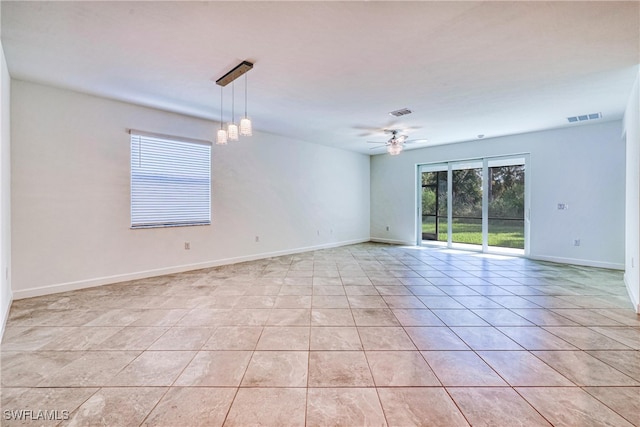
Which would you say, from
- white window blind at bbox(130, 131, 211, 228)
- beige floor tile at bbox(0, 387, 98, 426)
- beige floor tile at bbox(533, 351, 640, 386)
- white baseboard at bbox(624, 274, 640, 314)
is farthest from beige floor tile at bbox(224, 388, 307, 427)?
white baseboard at bbox(624, 274, 640, 314)

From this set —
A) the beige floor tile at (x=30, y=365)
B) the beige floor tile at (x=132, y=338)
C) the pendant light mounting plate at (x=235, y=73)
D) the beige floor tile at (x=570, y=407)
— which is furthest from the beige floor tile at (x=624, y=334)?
the beige floor tile at (x=30, y=365)

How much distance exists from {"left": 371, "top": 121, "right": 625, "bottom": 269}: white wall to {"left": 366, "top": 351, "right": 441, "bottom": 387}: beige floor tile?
5.36 m

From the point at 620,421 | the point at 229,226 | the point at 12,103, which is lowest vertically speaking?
the point at 620,421

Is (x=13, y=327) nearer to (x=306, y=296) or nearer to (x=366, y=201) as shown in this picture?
(x=306, y=296)

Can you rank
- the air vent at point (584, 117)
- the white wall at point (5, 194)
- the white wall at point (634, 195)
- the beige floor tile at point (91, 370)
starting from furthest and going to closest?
the air vent at point (584, 117)
the white wall at point (634, 195)
the white wall at point (5, 194)
the beige floor tile at point (91, 370)

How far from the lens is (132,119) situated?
4.10m

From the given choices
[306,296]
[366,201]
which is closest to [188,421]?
[306,296]

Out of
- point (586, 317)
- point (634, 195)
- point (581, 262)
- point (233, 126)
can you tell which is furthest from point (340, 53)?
Result: point (581, 262)

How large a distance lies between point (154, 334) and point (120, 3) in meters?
2.74

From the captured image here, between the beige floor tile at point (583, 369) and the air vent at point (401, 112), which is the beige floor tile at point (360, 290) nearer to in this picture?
the beige floor tile at point (583, 369)

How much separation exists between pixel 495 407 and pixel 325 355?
113 centimetres

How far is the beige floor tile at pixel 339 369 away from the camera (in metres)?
1.78

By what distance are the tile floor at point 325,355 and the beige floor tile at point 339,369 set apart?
0.01m

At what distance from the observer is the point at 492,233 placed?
641 centimetres
